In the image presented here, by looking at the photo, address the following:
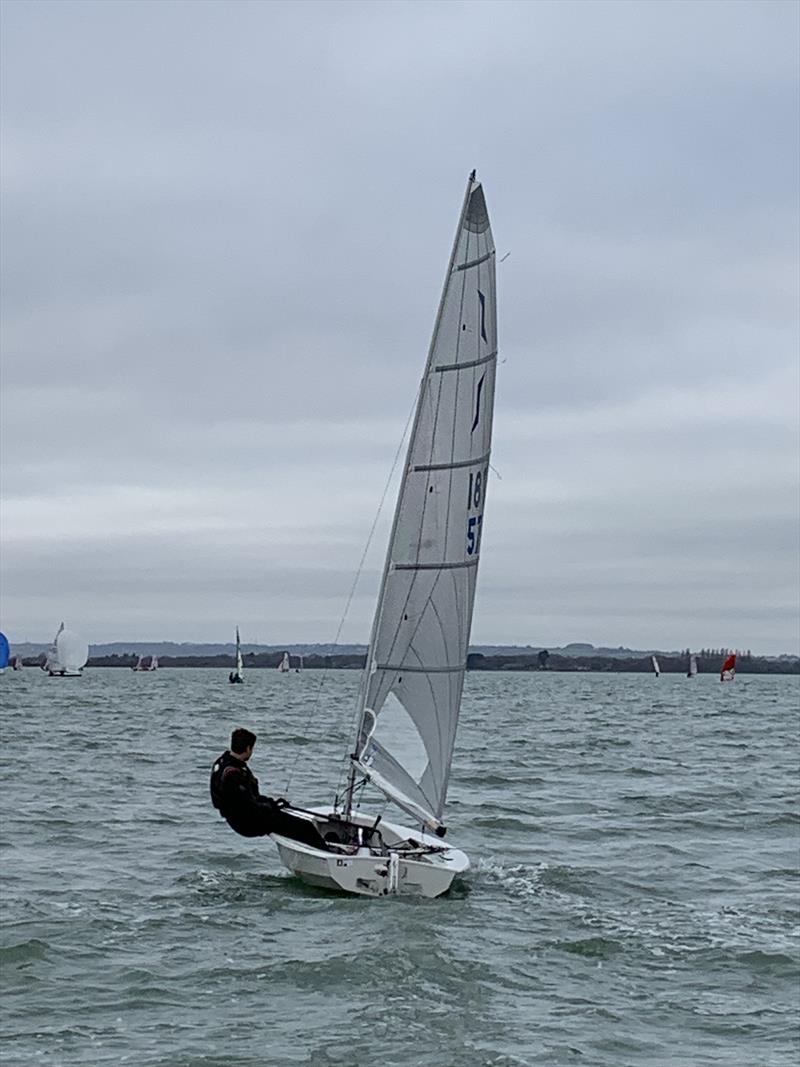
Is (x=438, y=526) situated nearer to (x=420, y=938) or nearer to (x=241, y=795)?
(x=241, y=795)

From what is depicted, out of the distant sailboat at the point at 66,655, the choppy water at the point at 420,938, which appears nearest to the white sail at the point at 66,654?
the distant sailboat at the point at 66,655

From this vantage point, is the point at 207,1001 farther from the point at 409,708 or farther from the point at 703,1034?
the point at 409,708

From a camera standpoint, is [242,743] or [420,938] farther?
[242,743]

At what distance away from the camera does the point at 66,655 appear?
12256cm

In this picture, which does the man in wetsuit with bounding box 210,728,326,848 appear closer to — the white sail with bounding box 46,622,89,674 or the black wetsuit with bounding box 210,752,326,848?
the black wetsuit with bounding box 210,752,326,848

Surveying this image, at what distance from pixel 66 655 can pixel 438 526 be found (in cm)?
10975

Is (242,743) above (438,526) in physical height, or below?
below

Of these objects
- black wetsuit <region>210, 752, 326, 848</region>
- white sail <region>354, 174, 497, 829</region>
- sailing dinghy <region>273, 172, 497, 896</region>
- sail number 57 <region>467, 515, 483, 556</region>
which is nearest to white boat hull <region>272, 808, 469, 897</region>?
sailing dinghy <region>273, 172, 497, 896</region>

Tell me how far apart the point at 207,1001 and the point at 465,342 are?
25.3 feet

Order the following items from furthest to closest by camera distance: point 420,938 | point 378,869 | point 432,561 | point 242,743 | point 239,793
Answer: point 432,561, point 378,869, point 239,793, point 242,743, point 420,938

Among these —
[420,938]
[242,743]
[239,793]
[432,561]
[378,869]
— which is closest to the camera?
[420,938]

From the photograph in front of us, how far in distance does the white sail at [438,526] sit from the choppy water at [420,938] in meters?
1.97

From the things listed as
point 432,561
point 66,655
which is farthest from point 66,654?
point 432,561

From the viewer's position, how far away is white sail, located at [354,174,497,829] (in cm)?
1650
